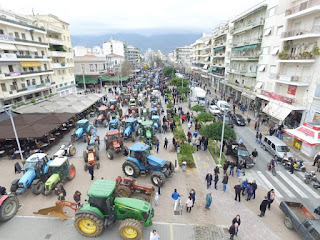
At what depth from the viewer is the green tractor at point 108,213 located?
7.48 meters

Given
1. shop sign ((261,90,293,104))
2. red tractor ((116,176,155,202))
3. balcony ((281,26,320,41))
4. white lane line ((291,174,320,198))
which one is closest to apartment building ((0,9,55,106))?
red tractor ((116,176,155,202))

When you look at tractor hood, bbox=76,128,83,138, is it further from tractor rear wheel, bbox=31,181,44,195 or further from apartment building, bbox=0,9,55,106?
apartment building, bbox=0,9,55,106

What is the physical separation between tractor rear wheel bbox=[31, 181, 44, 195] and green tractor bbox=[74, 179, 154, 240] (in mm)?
4142

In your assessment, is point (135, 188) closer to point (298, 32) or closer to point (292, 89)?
point (292, 89)

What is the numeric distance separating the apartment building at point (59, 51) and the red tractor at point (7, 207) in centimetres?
2705

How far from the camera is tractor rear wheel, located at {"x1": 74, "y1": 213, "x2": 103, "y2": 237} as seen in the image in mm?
7512

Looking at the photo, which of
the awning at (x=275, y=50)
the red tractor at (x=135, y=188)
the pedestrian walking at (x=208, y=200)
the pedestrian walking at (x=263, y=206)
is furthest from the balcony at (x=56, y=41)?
the pedestrian walking at (x=263, y=206)

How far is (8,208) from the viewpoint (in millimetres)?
8820

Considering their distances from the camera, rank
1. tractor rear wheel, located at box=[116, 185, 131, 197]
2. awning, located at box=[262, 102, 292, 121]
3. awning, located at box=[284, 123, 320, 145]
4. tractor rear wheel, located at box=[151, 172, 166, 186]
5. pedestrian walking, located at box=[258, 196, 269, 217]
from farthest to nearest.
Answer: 1. awning, located at box=[262, 102, 292, 121]
2. awning, located at box=[284, 123, 320, 145]
3. tractor rear wheel, located at box=[151, 172, 166, 186]
4. tractor rear wheel, located at box=[116, 185, 131, 197]
5. pedestrian walking, located at box=[258, 196, 269, 217]

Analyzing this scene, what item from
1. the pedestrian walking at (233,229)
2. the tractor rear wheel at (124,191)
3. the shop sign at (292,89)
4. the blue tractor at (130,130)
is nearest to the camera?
the pedestrian walking at (233,229)

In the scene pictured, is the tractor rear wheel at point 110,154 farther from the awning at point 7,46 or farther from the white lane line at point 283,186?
the awning at point 7,46

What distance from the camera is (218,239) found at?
319 inches

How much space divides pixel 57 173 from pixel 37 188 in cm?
118

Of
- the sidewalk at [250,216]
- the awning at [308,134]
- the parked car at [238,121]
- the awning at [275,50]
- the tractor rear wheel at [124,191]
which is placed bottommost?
the sidewalk at [250,216]
